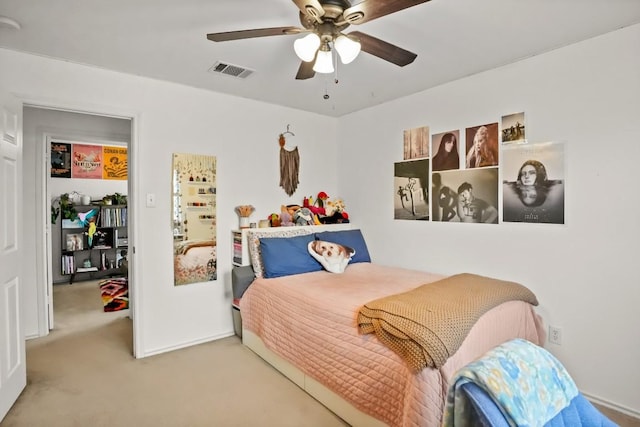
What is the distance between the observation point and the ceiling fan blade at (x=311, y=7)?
4.65 ft

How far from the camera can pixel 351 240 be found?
141 inches

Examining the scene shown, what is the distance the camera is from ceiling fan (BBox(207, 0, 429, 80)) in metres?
1.44

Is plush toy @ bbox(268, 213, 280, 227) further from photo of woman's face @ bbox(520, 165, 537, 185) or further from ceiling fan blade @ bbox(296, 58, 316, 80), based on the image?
photo of woman's face @ bbox(520, 165, 537, 185)

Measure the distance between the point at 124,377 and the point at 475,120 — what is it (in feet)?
11.3

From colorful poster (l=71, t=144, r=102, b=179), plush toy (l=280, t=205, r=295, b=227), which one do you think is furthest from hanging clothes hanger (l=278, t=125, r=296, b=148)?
colorful poster (l=71, t=144, r=102, b=179)

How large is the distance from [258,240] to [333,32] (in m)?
2.00

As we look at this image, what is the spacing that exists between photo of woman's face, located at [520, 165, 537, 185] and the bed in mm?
902

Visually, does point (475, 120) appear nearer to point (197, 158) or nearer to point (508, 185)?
point (508, 185)

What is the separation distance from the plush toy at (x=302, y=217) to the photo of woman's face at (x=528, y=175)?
2017 mm

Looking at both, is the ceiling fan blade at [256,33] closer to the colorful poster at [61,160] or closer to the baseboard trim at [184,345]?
the baseboard trim at [184,345]

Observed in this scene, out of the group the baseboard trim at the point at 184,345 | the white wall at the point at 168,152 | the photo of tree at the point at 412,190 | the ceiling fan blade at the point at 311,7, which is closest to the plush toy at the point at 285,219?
the white wall at the point at 168,152

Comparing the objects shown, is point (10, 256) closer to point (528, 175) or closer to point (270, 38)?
point (270, 38)

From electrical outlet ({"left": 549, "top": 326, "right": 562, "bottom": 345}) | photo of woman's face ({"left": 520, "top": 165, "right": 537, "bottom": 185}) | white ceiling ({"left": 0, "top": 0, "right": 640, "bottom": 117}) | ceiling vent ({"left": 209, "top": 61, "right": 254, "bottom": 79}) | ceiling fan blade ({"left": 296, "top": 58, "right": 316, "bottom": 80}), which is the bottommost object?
electrical outlet ({"left": 549, "top": 326, "right": 562, "bottom": 345})

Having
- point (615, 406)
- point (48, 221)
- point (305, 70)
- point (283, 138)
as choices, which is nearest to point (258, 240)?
point (283, 138)
